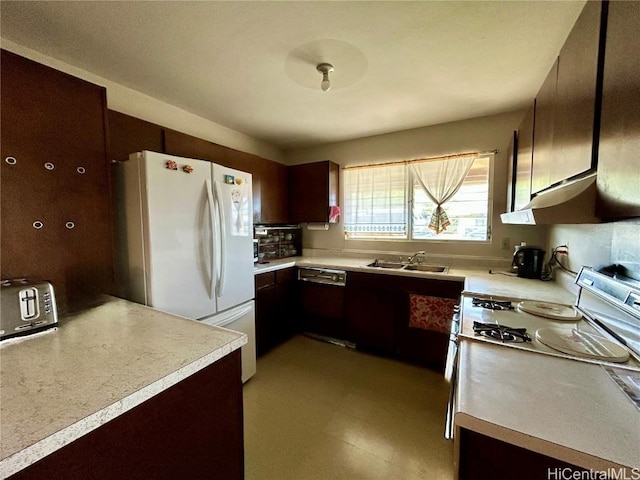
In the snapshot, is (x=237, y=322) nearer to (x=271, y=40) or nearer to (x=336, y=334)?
(x=336, y=334)

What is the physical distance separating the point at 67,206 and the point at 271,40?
1.40 metres

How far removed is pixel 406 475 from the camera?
1.36 meters

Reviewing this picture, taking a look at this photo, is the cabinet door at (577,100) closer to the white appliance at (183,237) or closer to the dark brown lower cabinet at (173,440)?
the dark brown lower cabinet at (173,440)

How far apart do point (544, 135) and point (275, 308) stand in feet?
8.01

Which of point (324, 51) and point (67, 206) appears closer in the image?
point (67, 206)

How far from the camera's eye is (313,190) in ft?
10.4

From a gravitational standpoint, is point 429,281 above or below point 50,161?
below

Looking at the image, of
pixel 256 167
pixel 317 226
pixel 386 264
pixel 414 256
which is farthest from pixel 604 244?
pixel 256 167

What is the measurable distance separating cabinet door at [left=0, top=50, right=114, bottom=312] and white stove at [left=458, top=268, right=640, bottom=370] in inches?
74.1

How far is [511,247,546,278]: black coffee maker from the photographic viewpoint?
6.83 ft

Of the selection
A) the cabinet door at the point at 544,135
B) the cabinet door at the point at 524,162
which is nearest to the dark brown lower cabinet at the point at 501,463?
the cabinet door at the point at 544,135

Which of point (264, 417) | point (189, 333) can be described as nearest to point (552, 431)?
point (189, 333)

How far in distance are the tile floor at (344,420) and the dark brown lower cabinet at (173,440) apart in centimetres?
55

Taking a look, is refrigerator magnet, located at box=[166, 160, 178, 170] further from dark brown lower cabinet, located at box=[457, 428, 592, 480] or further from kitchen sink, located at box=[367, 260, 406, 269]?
kitchen sink, located at box=[367, 260, 406, 269]
